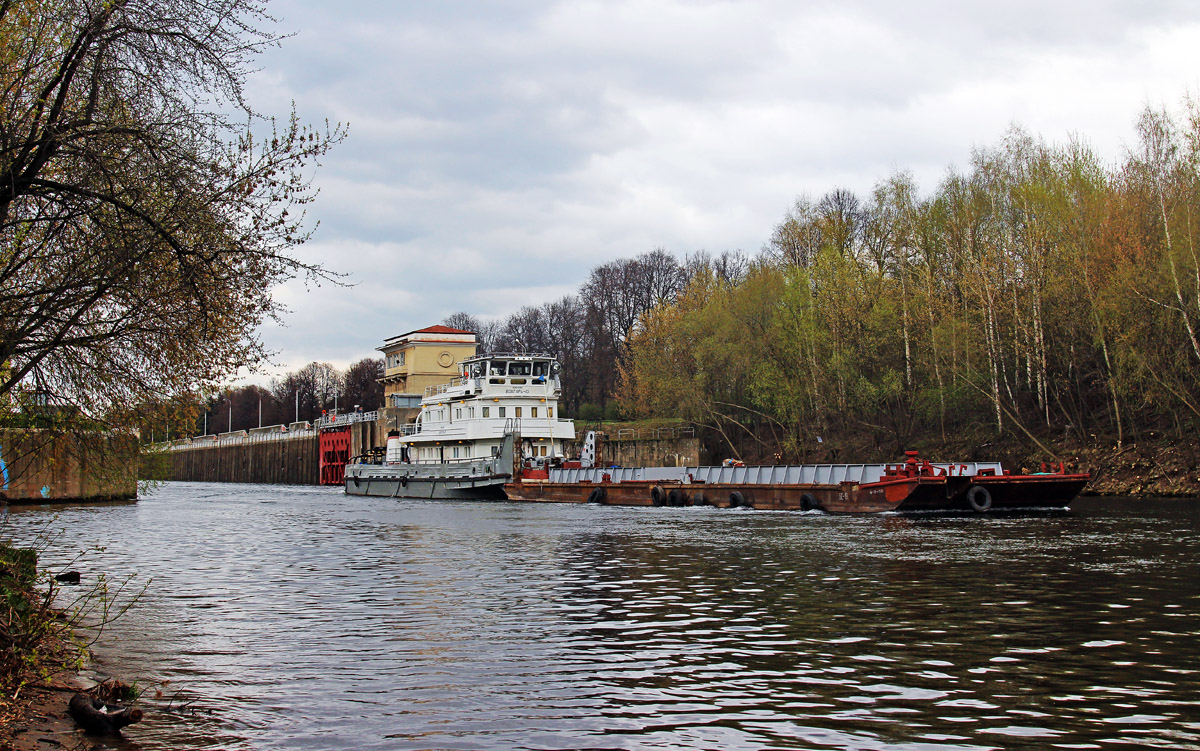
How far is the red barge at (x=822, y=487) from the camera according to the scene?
3153 centimetres

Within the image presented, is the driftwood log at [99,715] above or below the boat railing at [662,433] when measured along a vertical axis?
below

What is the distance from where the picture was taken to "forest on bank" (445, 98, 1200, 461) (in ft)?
124

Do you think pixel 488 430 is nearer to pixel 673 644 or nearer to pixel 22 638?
pixel 673 644

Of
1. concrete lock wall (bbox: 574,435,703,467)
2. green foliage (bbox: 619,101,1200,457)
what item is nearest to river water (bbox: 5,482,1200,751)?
green foliage (bbox: 619,101,1200,457)

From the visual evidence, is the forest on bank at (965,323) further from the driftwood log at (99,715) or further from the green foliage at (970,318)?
the driftwood log at (99,715)

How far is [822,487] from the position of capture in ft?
118

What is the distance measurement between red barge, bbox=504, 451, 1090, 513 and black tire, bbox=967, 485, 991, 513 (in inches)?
1.2

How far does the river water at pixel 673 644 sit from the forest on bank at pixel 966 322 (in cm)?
1646

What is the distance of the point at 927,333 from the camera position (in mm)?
46312

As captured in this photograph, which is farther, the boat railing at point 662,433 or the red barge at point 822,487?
the boat railing at point 662,433

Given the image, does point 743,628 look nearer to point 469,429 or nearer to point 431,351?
point 469,429

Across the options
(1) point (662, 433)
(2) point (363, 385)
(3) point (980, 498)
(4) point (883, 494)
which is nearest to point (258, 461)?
(2) point (363, 385)

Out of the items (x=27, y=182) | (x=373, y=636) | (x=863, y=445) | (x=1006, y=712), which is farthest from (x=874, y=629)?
(x=863, y=445)

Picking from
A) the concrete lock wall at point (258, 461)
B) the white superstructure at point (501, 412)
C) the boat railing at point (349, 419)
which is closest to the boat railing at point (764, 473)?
the white superstructure at point (501, 412)
